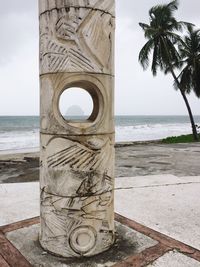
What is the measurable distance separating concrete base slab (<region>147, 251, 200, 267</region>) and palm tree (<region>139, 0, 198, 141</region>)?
18617 millimetres

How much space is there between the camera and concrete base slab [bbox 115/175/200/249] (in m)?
3.97

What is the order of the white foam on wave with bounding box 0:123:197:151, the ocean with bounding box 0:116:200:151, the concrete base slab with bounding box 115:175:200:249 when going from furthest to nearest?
the ocean with bounding box 0:116:200:151 → the white foam on wave with bounding box 0:123:197:151 → the concrete base slab with bounding box 115:175:200:249

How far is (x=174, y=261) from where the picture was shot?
3084mm

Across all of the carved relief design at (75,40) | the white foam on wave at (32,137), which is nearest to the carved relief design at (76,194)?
the carved relief design at (75,40)

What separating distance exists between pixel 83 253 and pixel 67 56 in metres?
2.14

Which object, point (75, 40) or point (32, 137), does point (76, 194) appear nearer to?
point (75, 40)

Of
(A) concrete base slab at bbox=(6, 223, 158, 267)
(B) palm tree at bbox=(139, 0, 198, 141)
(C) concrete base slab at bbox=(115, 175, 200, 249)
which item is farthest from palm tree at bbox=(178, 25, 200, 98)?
(A) concrete base slab at bbox=(6, 223, 158, 267)

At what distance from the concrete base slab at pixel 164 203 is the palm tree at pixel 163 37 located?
1533cm

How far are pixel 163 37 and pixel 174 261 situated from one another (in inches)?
787

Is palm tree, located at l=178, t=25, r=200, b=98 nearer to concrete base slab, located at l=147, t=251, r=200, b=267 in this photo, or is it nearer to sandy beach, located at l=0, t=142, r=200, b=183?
sandy beach, located at l=0, t=142, r=200, b=183

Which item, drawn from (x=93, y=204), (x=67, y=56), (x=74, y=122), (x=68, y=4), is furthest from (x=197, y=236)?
(x=68, y=4)

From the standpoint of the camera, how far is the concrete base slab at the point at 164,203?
3.97 m

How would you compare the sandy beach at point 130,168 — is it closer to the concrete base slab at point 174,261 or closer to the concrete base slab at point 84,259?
the concrete base slab at point 84,259

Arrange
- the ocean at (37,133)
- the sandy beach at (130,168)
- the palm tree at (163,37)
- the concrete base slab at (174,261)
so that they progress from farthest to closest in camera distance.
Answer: the ocean at (37,133) < the palm tree at (163,37) < the sandy beach at (130,168) < the concrete base slab at (174,261)
